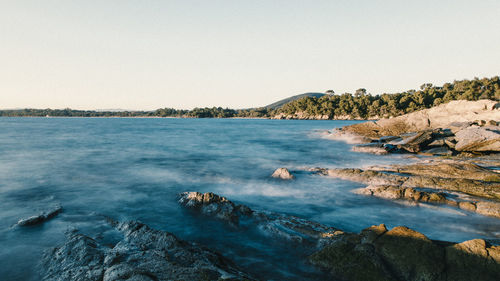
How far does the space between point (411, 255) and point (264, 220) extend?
14.1 feet

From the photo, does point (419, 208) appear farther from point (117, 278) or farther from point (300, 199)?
point (117, 278)

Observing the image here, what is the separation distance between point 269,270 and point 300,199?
571 centimetres

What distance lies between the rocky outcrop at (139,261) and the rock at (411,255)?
2965mm

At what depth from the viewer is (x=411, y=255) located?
504 cm

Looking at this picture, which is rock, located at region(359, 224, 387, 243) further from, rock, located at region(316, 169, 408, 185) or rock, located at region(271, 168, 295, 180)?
rock, located at region(271, 168, 295, 180)

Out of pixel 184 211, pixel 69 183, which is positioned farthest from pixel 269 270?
pixel 69 183

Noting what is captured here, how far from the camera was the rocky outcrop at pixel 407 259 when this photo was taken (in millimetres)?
4695

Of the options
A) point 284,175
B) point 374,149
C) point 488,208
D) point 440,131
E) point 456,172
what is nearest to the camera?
point 488,208

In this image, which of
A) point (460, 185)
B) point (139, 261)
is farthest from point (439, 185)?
point (139, 261)

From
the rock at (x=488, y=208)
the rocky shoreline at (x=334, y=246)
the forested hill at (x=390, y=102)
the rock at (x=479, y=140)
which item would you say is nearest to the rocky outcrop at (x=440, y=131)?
the rock at (x=479, y=140)

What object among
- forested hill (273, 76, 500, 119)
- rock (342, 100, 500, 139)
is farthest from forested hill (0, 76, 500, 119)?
rock (342, 100, 500, 139)

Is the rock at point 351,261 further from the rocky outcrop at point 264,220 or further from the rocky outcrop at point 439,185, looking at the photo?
the rocky outcrop at point 439,185

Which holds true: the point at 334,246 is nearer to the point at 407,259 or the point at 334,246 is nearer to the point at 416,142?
the point at 407,259

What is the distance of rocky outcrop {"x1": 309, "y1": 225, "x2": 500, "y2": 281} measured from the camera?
4.70 m
